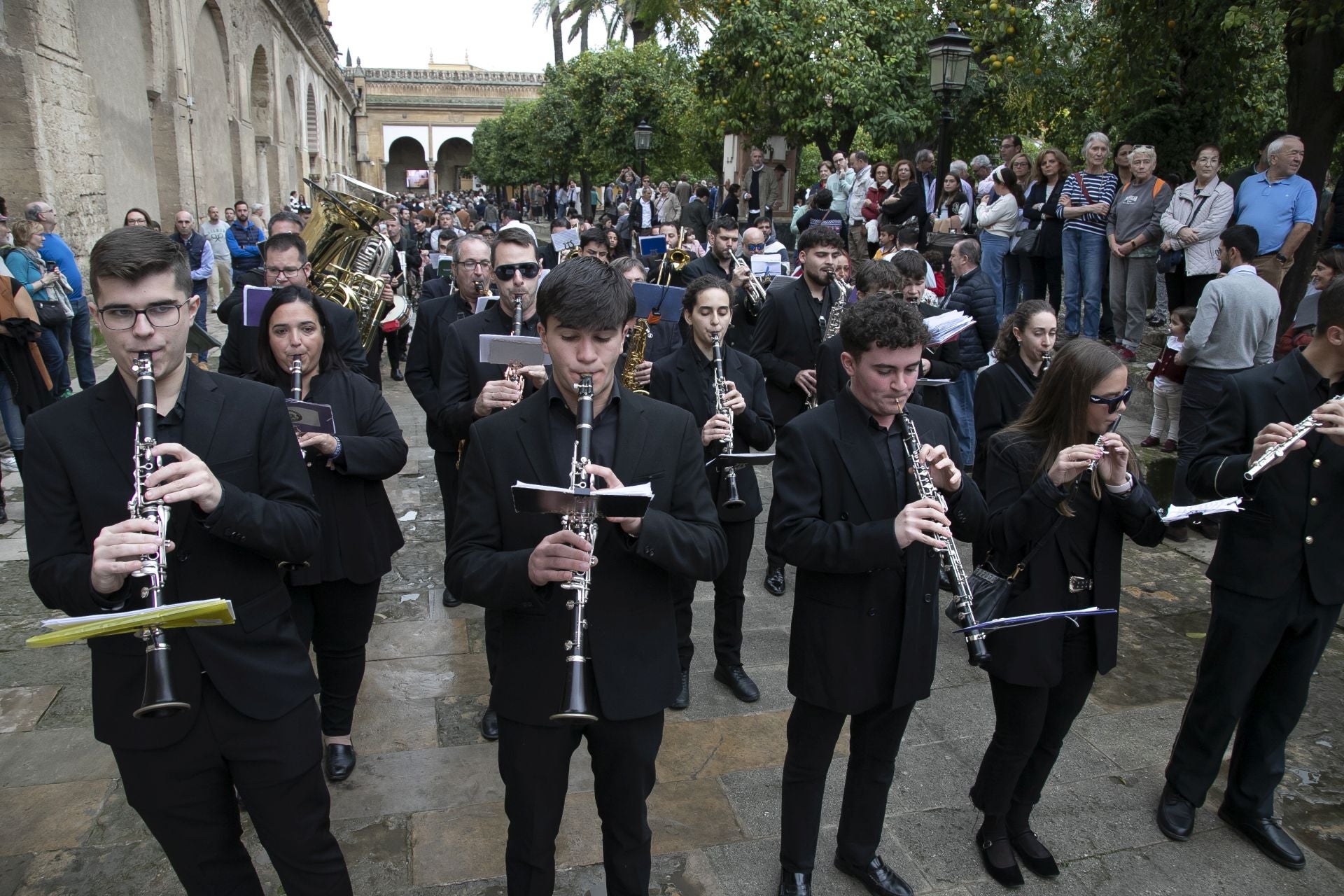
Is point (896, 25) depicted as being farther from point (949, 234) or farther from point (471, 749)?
point (471, 749)

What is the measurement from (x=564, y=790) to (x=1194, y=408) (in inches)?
229

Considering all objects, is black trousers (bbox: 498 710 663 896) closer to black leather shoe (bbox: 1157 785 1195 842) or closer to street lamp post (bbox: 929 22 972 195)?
black leather shoe (bbox: 1157 785 1195 842)

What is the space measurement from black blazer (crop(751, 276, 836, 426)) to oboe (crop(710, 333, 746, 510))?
1.29 m

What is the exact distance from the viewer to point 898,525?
2.73 metres

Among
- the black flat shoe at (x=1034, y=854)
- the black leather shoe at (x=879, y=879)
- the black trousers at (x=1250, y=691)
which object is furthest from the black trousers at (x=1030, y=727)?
the black trousers at (x=1250, y=691)

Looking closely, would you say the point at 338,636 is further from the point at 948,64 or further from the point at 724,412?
the point at 948,64

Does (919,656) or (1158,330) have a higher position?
(1158,330)

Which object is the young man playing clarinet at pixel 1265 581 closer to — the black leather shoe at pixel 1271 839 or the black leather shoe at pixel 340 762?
the black leather shoe at pixel 1271 839

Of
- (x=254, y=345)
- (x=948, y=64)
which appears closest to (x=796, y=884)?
(x=254, y=345)

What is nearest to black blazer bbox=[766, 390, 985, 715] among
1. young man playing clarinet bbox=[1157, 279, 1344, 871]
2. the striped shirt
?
young man playing clarinet bbox=[1157, 279, 1344, 871]

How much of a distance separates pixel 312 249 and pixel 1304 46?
9284 mm

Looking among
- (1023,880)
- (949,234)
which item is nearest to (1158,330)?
(949,234)

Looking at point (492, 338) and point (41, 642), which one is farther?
point (492, 338)

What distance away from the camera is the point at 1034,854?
345 cm
